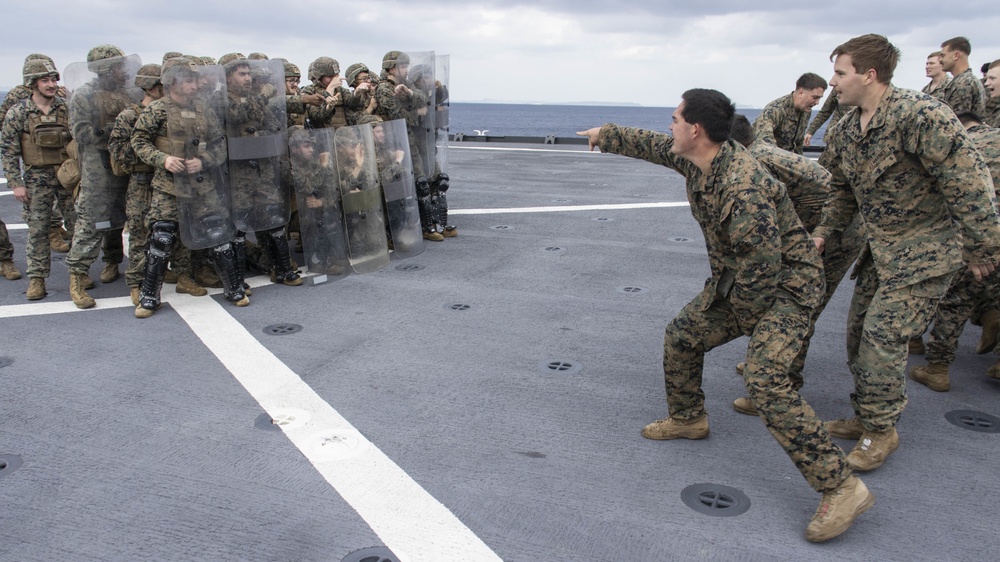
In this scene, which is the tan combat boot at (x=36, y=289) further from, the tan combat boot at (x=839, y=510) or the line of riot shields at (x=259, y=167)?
the tan combat boot at (x=839, y=510)

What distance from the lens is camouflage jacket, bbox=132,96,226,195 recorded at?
4984 millimetres

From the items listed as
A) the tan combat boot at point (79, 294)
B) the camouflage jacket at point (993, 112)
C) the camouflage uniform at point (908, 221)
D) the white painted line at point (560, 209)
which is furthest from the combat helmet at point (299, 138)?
the camouflage jacket at point (993, 112)

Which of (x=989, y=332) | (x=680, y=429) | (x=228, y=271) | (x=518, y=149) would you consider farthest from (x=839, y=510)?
(x=518, y=149)

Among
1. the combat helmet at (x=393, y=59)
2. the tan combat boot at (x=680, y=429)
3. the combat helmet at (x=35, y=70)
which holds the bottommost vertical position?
the tan combat boot at (x=680, y=429)

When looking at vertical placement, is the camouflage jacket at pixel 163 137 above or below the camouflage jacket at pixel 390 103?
below

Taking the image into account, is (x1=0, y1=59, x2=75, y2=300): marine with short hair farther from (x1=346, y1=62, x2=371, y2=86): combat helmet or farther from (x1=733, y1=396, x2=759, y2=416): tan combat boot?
(x1=733, y1=396, x2=759, y2=416): tan combat boot

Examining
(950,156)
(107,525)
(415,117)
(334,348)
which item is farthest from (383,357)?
(415,117)

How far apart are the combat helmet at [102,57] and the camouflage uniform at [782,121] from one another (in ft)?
16.9

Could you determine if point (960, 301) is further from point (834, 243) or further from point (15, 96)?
point (15, 96)

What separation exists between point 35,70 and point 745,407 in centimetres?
575

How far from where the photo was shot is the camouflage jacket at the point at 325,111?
6.28 m

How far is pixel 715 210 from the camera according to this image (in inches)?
104

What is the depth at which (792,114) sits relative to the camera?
18.4 ft

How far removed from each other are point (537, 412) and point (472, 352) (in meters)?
0.89
